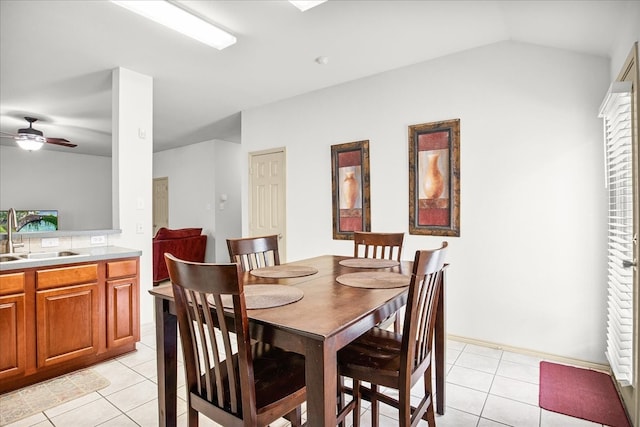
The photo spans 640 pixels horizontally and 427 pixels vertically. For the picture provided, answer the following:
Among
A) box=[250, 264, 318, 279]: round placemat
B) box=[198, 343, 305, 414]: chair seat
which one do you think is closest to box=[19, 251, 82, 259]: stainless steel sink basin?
box=[250, 264, 318, 279]: round placemat

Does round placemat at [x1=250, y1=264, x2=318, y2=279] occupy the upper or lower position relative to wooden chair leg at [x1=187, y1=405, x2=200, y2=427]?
upper

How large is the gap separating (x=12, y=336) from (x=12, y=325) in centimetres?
7

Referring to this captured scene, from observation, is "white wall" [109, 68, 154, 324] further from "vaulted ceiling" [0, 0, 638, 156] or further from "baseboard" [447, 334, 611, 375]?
"baseboard" [447, 334, 611, 375]

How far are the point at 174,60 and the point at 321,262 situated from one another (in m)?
2.38

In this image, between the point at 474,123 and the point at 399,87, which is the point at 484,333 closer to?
the point at 474,123

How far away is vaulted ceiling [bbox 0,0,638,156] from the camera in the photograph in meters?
2.26

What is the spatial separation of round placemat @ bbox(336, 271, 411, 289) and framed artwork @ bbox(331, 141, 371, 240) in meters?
1.74

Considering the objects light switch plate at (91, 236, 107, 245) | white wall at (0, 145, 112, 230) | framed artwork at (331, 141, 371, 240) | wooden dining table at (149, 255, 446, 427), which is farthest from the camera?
white wall at (0, 145, 112, 230)

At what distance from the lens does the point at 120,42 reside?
8.96ft

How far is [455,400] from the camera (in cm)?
206

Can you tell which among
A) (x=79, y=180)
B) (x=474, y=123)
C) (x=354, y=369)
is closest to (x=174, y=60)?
(x=474, y=123)

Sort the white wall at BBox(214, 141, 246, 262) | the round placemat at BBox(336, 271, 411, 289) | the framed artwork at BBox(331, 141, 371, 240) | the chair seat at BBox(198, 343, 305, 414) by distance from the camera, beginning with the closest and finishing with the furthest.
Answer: the chair seat at BBox(198, 343, 305, 414) → the round placemat at BBox(336, 271, 411, 289) → the framed artwork at BBox(331, 141, 371, 240) → the white wall at BBox(214, 141, 246, 262)

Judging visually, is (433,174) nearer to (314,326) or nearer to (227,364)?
(314,326)

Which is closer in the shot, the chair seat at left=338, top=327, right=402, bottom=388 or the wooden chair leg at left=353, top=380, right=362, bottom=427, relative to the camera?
the chair seat at left=338, top=327, right=402, bottom=388
